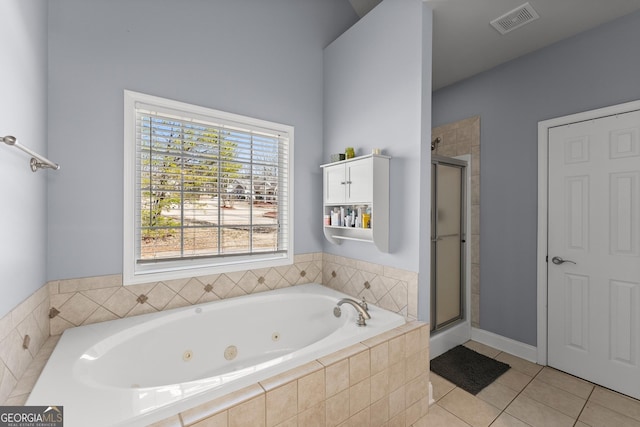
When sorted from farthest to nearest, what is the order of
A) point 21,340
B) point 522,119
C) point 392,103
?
point 522,119
point 392,103
point 21,340

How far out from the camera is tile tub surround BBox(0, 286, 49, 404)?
107cm

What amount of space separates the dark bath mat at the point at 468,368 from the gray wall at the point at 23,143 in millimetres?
2725

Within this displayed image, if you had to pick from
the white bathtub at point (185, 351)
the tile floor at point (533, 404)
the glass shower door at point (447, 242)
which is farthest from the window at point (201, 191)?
the tile floor at point (533, 404)

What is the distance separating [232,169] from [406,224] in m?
1.44

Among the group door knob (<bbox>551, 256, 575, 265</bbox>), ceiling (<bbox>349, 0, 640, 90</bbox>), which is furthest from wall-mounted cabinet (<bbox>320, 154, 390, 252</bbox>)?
door knob (<bbox>551, 256, 575, 265</bbox>)

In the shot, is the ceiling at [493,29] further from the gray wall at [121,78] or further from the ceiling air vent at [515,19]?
the gray wall at [121,78]

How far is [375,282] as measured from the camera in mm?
2168

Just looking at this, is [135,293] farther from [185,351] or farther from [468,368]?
[468,368]

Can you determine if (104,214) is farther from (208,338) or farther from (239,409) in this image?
(239,409)

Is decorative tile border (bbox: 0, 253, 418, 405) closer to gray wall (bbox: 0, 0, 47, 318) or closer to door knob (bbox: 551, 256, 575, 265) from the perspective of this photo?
gray wall (bbox: 0, 0, 47, 318)

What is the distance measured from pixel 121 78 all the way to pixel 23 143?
75cm

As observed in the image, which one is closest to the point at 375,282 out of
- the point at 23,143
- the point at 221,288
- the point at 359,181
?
the point at 359,181

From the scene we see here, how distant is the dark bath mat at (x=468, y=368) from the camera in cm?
215

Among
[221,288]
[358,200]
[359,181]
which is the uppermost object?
[359,181]
